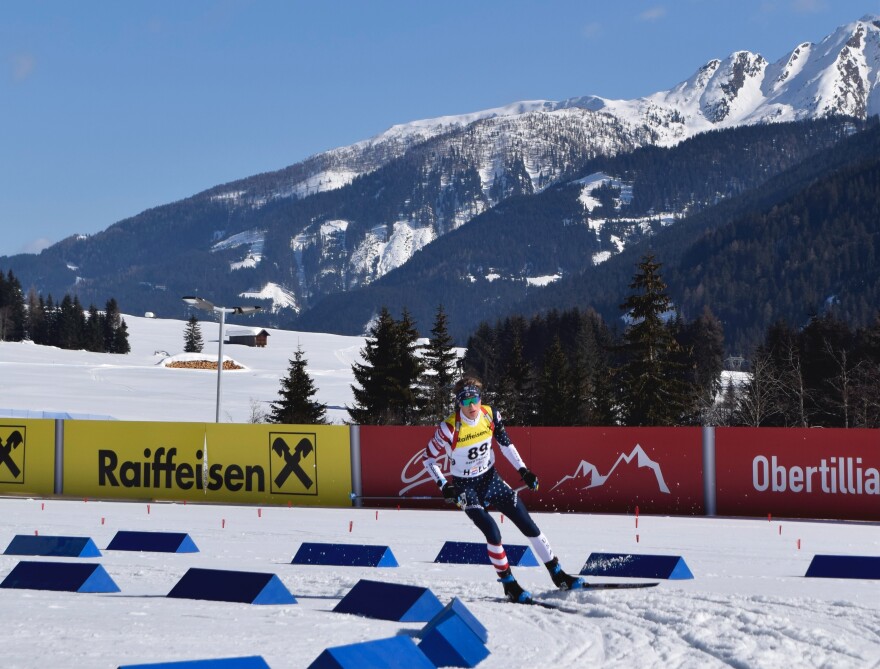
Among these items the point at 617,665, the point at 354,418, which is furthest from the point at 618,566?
the point at 354,418

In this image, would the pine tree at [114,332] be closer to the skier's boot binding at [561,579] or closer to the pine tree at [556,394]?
the pine tree at [556,394]

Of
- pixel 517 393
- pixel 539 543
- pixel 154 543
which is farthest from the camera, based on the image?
pixel 517 393

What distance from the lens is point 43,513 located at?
18.6 m

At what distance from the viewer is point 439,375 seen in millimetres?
68125

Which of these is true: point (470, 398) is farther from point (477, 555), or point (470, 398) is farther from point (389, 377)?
point (389, 377)

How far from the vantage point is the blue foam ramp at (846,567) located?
1047cm

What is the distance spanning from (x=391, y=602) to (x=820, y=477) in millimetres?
12303

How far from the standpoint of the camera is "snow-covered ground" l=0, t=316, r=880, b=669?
6789mm

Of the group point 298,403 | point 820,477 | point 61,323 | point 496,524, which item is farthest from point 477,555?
point 61,323

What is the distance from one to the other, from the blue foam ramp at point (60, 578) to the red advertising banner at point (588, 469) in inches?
401

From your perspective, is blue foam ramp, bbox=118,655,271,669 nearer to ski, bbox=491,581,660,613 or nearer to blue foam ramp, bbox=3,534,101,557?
ski, bbox=491,581,660,613

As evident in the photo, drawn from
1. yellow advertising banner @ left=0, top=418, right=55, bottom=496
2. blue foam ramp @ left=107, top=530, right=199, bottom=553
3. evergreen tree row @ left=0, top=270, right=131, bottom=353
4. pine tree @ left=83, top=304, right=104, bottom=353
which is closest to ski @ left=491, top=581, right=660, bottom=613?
blue foam ramp @ left=107, top=530, right=199, bottom=553

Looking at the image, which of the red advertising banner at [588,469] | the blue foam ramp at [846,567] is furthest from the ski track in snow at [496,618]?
the red advertising banner at [588,469]

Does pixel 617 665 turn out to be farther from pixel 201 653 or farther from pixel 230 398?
pixel 230 398
